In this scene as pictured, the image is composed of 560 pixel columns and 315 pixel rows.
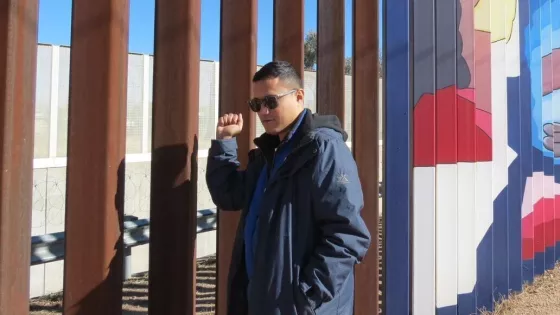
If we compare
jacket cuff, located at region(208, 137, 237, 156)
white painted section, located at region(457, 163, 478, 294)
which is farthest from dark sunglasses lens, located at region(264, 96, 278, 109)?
white painted section, located at region(457, 163, 478, 294)

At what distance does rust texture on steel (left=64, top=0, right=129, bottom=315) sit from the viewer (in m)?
2.29

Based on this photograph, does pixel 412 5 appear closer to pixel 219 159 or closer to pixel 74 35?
pixel 219 159

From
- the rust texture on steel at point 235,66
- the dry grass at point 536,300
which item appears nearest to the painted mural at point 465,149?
the dry grass at point 536,300

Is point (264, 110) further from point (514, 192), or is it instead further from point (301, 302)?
point (514, 192)

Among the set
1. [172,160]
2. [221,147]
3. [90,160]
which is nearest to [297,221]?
[221,147]

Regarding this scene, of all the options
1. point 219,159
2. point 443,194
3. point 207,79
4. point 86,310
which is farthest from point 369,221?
point 207,79

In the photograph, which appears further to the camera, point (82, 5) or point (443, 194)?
point (443, 194)

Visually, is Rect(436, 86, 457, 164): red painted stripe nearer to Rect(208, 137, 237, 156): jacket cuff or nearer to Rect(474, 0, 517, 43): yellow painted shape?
Rect(474, 0, 517, 43): yellow painted shape

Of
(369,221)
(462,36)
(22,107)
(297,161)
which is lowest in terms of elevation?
(369,221)

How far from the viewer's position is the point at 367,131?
3.86 meters

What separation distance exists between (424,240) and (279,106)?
2.47 m

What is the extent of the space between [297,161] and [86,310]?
45.9 inches

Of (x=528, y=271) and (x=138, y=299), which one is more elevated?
(x=528, y=271)

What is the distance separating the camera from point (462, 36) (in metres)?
4.55
